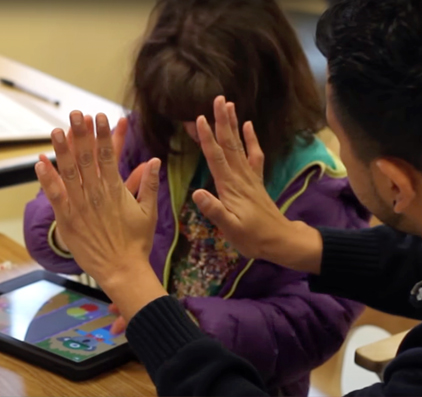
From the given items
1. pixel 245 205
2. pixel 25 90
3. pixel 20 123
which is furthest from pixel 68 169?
pixel 25 90

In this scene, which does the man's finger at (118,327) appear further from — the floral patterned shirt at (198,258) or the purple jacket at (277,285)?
the floral patterned shirt at (198,258)

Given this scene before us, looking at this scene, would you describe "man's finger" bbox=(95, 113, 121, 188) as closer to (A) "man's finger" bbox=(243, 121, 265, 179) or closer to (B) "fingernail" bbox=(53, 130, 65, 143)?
(B) "fingernail" bbox=(53, 130, 65, 143)

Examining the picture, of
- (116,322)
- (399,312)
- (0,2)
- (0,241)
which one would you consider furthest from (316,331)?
(0,2)

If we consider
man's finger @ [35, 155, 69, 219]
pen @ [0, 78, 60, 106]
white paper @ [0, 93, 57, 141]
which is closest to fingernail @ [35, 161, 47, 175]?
man's finger @ [35, 155, 69, 219]

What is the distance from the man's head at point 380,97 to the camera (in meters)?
0.70

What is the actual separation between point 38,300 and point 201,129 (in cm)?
32

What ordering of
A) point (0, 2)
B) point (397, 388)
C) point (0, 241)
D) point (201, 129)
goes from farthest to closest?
point (0, 2), point (0, 241), point (201, 129), point (397, 388)

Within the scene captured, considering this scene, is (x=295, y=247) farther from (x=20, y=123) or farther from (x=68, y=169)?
(x=20, y=123)

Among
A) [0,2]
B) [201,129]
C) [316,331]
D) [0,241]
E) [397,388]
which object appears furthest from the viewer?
[0,2]

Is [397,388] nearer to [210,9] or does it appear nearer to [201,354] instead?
[201,354]

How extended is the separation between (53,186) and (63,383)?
0.22 metres

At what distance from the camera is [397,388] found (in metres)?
0.70

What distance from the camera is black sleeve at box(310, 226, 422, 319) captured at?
0.99 m

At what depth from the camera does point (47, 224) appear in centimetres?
118
